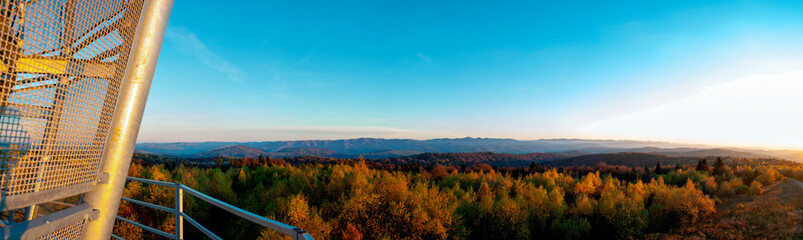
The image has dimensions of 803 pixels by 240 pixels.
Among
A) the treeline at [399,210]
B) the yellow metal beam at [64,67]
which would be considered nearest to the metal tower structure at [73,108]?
the yellow metal beam at [64,67]

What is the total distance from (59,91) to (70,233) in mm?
698

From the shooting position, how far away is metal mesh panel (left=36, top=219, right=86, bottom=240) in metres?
1.35

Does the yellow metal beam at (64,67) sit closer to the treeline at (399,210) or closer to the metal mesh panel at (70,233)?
the metal mesh panel at (70,233)

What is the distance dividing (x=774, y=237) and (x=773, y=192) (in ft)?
64.1

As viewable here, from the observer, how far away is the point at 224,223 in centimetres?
1611

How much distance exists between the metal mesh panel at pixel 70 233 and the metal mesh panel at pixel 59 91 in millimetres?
212

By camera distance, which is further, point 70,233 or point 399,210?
point 399,210

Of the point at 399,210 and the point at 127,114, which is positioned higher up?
the point at 127,114

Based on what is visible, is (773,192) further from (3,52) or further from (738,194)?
(3,52)

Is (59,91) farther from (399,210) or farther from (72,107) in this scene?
(399,210)

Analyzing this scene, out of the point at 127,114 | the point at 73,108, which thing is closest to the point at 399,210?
the point at 127,114

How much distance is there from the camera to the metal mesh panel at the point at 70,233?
135 cm

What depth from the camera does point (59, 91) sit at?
1.28 m

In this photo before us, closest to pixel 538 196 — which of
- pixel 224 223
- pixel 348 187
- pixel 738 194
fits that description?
pixel 348 187
